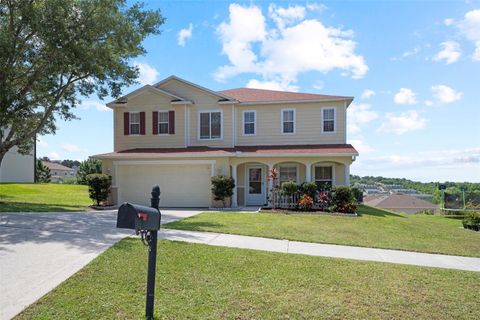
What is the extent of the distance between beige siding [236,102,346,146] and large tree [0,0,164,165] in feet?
22.9

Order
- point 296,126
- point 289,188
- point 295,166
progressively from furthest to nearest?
point 296,126 < point 295,166 < point 289,188

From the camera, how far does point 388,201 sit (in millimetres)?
42875

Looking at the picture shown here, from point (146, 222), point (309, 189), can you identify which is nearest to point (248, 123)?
point (309, 189)

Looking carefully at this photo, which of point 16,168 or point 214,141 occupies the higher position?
point 214,141

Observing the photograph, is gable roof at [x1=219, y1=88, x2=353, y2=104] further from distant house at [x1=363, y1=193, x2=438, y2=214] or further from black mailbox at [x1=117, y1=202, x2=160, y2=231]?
distant house at [x1=363, y1=193, x2=438, y2=214]

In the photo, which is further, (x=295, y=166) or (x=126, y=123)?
(x=126, y=123)

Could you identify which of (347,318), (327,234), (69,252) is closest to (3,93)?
(69,252)

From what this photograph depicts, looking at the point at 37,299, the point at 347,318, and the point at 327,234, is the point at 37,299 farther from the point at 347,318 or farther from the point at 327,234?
the point at 327,234

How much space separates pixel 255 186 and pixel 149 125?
7.13 m

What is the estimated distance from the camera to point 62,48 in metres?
13.8

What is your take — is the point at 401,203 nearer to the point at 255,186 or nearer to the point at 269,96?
the point at 269,96

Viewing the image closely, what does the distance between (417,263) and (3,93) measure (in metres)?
14.6

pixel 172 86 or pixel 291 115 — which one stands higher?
pixel 172 86

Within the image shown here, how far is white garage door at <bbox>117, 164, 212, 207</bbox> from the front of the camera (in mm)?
19172
